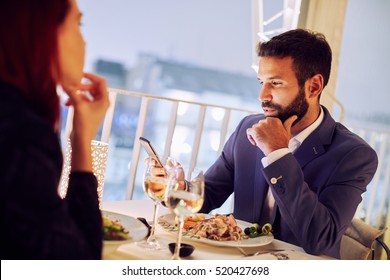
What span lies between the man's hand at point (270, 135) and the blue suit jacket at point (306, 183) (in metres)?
0.07

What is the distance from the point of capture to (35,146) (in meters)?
0.77

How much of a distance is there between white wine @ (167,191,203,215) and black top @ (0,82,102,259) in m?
0.35

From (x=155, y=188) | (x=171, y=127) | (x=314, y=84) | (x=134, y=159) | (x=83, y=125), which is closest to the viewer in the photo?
(x=83, y=125)

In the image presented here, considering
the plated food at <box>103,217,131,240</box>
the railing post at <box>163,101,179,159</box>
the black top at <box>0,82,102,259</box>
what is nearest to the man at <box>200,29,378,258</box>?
the plated food at <box>103,217,131,240</box>

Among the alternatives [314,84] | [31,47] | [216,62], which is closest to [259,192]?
[314,84]

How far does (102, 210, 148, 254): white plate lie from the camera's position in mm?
1078

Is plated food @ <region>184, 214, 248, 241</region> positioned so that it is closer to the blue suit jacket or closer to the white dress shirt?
the blue suit jacket

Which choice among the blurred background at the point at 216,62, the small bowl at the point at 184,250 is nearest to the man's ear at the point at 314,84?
the small bowl at the point at 184,250

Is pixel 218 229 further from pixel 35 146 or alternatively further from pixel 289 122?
pixel 35 146

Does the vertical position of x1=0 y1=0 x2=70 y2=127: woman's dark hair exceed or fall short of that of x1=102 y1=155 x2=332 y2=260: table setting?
it exceeds it

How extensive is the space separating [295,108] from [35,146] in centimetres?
132

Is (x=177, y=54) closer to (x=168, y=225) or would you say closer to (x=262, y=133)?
(x=262, y=133)
